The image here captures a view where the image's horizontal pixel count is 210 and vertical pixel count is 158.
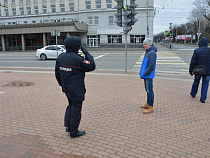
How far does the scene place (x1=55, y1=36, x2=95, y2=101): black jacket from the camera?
346 cm

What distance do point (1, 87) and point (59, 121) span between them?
15.9 ft

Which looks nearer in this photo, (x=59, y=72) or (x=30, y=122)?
(x=59, y=72)

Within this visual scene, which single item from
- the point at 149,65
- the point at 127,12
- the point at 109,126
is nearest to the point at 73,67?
the point at 109,126

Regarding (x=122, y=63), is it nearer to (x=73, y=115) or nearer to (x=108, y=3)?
(x=73, y=115)

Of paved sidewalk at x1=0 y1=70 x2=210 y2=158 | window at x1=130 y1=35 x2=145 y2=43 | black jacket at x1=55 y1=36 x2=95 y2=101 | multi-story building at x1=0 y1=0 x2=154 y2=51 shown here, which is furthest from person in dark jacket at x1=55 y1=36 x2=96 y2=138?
window at x1=130 y1=35 x2=145 y2=43

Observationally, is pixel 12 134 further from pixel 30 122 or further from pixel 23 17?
pixel 23 17

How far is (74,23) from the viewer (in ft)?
126

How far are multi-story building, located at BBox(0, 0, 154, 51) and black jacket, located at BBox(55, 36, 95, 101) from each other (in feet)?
120

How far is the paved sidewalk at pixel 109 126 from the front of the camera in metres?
3.42

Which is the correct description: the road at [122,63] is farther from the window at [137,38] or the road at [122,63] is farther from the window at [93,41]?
the window at [93,41]

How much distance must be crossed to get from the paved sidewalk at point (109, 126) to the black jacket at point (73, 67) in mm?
948

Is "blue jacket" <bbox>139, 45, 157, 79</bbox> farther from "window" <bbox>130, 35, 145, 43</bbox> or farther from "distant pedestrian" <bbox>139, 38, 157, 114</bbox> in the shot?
"window" <bbox>130, 35, 145, 43</bbox>

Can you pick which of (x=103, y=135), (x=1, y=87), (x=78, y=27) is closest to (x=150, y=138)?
(x=103, y=135)

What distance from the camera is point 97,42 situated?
45.1 m
